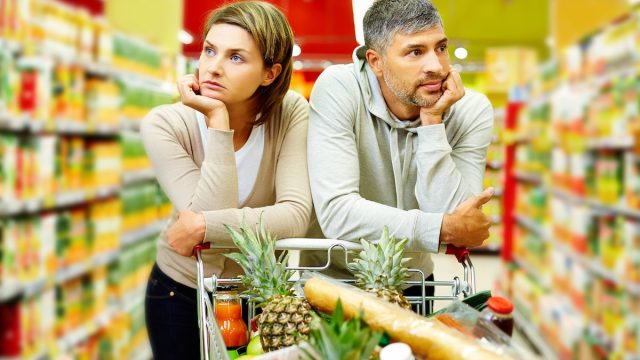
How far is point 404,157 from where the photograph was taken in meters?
2.02

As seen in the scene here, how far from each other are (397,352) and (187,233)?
0.81m

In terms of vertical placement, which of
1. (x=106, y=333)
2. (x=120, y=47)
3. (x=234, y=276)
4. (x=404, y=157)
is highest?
(x=120, y=47)

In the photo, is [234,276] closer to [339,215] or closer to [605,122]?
[339,215]

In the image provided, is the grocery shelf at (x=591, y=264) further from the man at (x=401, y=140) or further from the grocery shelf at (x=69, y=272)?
the grocery shelf at (x=69, y=272)

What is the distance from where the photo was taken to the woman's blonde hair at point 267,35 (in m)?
1.91

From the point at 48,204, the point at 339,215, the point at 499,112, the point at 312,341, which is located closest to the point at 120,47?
the point at 48,204

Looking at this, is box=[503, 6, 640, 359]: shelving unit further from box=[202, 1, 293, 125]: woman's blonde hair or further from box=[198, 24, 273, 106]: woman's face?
box=[198, 24, 273, 106]: woman's face

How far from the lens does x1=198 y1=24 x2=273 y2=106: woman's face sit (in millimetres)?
1907

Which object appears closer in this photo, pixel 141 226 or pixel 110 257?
pixel 110 257

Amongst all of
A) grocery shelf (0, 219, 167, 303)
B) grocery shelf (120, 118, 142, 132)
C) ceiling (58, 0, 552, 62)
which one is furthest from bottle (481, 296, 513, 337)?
ceiling (58, 0, 552, 62)

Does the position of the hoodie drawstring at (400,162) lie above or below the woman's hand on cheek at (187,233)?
above

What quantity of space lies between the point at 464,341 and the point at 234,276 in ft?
3.44

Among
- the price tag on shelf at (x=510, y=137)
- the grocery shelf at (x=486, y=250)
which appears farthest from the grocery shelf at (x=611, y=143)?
the grocery shelf at (x=486, y=250)

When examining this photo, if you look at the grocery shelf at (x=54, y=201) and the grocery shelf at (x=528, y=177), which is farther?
the grocery shelf at (x=528, y=177)
